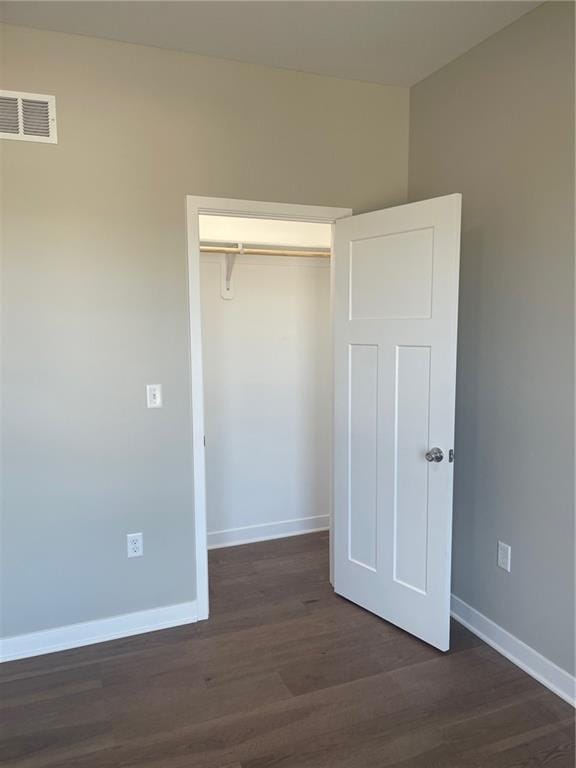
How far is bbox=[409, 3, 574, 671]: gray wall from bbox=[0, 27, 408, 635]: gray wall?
708 millimetres

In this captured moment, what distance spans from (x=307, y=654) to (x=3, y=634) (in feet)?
4.56

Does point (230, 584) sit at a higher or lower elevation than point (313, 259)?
lower

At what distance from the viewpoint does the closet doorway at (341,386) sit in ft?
7.86

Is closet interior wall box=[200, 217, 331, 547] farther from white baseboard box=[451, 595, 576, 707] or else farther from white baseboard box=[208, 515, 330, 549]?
white baseboard box=[451, 595, 576, 707]

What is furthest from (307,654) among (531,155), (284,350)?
(531,155)

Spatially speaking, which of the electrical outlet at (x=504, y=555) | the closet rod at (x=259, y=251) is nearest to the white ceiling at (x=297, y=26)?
the closet rod at (x=259, y=251)

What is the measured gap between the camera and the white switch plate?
2.54m

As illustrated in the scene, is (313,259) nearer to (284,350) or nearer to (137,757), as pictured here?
(284,350)

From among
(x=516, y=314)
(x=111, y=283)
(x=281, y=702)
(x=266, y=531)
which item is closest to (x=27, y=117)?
(x=111, y=283)

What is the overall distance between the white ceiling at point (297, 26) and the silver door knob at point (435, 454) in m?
1.82

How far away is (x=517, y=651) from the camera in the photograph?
2348 mm

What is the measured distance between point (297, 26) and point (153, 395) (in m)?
1.73

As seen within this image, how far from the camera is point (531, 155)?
7.16 ft

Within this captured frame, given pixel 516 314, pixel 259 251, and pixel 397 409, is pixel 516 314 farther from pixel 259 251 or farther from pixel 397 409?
pixel 259 251
